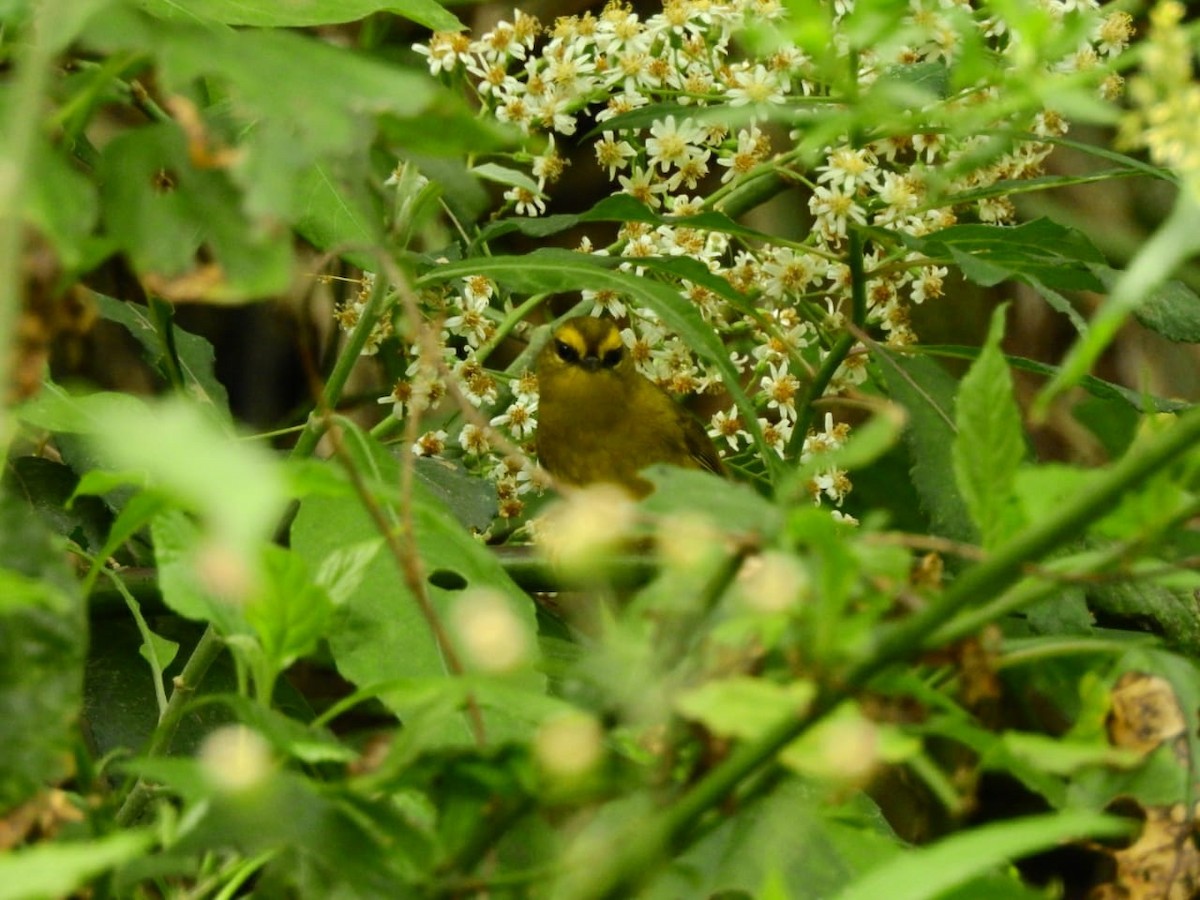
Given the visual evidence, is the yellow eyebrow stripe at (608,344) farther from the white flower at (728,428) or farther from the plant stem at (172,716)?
the plant stem at (172,716)

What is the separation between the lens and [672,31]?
134 cm

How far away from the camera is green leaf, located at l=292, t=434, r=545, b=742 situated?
58cm

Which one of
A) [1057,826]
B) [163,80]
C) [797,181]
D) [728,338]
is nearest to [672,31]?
[797,181]

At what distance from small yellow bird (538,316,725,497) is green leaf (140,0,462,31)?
1.37 m

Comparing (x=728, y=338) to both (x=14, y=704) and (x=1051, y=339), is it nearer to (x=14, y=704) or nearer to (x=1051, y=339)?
(x=14, y=704)

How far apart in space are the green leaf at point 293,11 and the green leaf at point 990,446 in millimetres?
647

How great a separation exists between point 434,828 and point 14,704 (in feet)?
0.39

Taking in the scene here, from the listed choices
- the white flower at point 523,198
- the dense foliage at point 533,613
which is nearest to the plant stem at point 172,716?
the dense foliage at point 533,613

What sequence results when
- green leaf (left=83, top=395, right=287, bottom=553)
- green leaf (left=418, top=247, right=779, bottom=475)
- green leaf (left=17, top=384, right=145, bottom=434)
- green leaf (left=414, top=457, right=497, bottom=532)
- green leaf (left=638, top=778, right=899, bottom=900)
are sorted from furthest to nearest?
1. green leaf (left=414, top=457, right=497, bottom=532)
2. green leaf (left=418, top=247, right=779, bottom=475)
3. green leaf (left=17, top=384, right=145, bottom=434)
4. green leaf (left=638, top=778, right=899, bottom=900)
5. green leaf (left=83, top=395, right=287, bottom=553)

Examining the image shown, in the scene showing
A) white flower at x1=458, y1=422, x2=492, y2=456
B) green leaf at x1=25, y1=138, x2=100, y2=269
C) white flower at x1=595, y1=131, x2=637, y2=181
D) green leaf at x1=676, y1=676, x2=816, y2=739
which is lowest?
white flower at x1=458, y1=422, x2=492, y2=456

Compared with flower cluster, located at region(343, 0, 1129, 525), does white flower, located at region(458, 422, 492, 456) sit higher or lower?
lower

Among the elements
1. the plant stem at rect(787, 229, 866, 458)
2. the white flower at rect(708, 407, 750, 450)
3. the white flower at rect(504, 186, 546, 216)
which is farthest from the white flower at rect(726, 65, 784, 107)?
the white flower at rect(708, 407, 750, 450)

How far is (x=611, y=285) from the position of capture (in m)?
1.02

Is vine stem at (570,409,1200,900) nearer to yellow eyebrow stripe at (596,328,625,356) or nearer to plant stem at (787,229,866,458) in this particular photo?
plant stem at (787,229,866,458)
